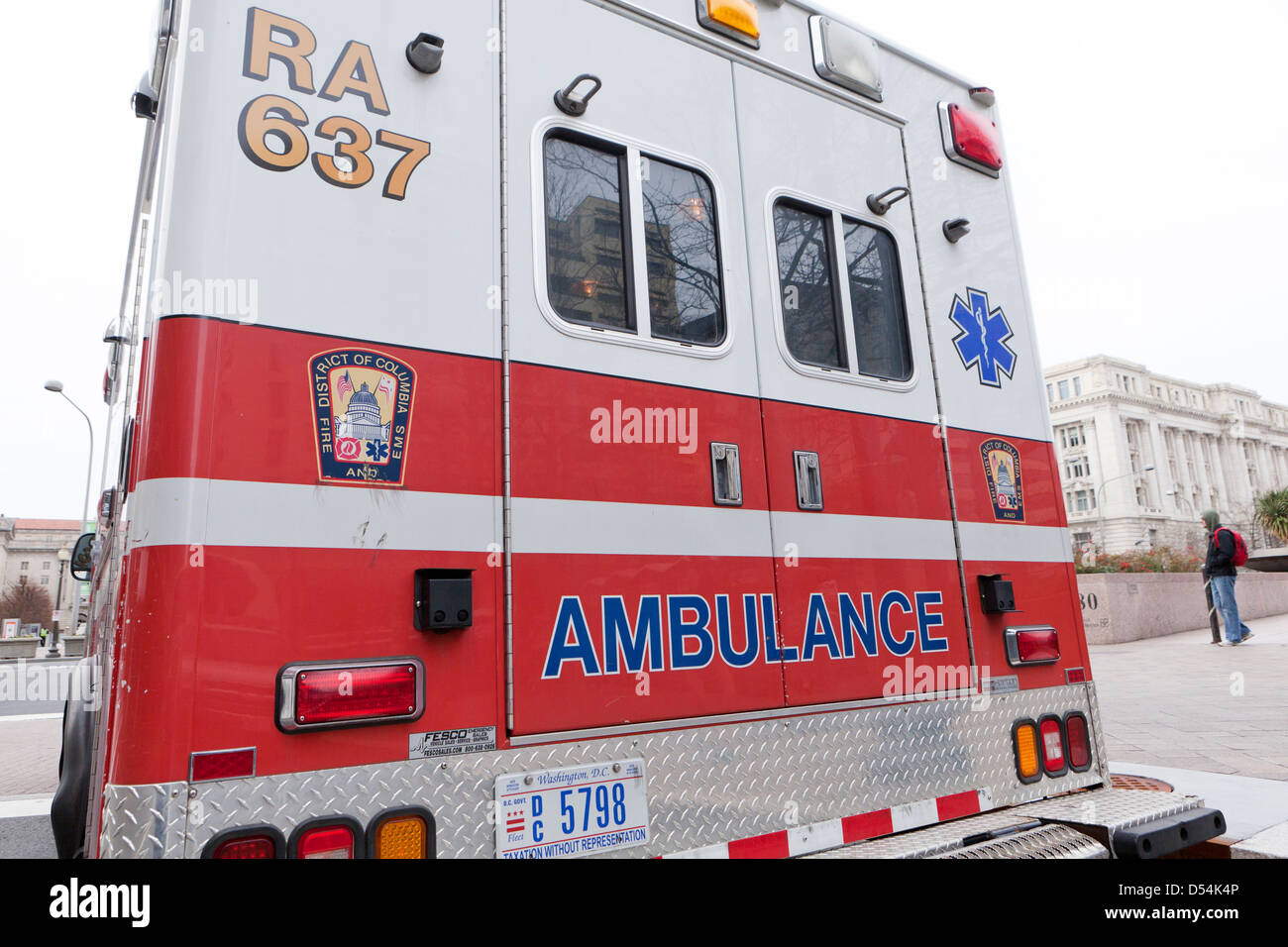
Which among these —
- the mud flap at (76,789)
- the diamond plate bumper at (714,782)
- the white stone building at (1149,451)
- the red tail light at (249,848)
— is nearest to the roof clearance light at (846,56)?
the diamond plate bumper at (714,782)

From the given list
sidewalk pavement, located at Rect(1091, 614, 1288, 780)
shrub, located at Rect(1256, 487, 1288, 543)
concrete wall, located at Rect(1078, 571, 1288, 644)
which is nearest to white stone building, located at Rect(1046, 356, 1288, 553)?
shrub, located at Rect(1256, 487, 1288, 543)

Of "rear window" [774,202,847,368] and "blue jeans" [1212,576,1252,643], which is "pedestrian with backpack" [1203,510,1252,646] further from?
"rear window" [774,202,847,368]

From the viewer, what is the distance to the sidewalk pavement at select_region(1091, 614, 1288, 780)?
203 inches

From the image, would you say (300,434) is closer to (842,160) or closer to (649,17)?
(649,17)

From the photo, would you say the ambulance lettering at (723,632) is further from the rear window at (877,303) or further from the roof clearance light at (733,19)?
the roof clearance light at (733,19)

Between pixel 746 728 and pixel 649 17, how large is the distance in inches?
86.2

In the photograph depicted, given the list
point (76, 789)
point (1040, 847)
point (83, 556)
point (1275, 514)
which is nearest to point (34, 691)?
point (83, 556)

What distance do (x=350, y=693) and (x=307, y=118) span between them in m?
1.33

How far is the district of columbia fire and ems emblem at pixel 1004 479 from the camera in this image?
3.08m

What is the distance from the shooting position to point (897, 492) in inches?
110

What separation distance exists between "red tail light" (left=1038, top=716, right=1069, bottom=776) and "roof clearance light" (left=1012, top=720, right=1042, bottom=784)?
0.04 m

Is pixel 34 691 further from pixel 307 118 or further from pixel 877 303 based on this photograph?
pixel 877 303
